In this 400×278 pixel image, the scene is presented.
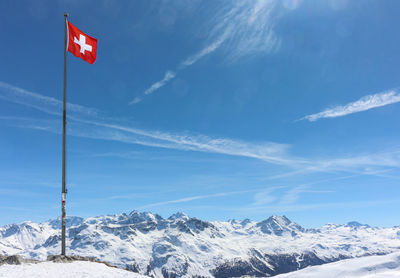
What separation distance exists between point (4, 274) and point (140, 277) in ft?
30.5

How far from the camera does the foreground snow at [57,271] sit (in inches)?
811

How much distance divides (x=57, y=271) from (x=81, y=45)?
1834cm

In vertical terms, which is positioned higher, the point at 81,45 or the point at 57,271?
the point at 81,45

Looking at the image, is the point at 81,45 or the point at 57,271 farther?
the point at 81,45

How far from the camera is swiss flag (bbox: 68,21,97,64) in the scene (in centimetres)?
2611

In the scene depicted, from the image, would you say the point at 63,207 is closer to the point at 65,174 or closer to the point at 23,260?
the point at 65,174

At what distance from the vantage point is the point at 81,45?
26.8m

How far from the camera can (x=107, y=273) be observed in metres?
23.6

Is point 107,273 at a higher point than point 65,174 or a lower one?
lower

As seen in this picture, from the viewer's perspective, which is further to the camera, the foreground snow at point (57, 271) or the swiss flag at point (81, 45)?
the swiss flag at point (81, 45)

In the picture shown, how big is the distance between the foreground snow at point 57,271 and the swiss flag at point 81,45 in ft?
56.1

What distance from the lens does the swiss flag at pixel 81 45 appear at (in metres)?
26.1

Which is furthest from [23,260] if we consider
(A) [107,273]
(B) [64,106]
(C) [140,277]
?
(B) [64,106]

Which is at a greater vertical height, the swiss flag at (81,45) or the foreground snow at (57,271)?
the swiss flag at (81,45)
